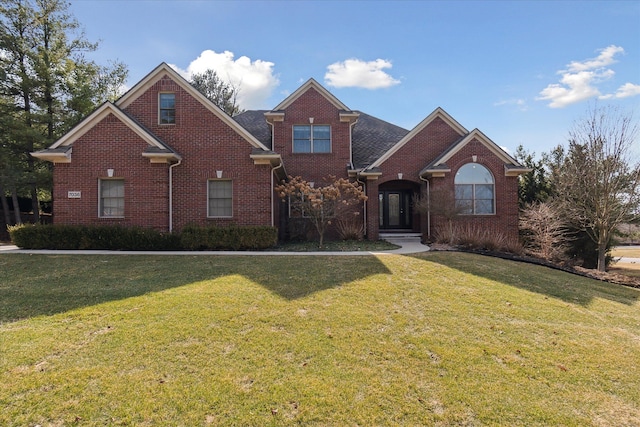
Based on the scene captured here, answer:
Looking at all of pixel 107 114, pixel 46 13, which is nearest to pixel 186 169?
pixel 107 114

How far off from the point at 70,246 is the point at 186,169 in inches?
194

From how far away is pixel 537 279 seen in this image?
854cm

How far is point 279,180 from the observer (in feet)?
52.8

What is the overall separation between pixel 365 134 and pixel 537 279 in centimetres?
1373

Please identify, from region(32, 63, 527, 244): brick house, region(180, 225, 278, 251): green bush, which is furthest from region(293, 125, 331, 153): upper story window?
region(180, 225, 278, 251): green bush

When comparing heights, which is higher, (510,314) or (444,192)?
(444,192)

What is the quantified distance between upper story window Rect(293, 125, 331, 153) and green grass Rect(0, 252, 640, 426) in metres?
11.1

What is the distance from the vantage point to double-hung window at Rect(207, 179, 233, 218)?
44.7 ft

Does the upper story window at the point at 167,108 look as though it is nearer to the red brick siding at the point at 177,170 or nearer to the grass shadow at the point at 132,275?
the red brick siding at the point at 177,170

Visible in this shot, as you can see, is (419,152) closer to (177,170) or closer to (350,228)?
(350,228)

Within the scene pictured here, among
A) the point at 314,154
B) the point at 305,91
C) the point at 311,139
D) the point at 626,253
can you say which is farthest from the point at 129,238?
the point at 626,253

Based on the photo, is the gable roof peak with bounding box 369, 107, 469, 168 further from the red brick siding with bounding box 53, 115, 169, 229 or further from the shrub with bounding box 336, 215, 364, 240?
the red brick siding with bounding box 53, 115, 169, 229

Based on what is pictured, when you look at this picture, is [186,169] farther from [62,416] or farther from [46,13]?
[46,13]

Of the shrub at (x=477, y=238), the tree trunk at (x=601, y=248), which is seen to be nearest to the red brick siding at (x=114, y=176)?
the shrub at (x=477, y=238)
